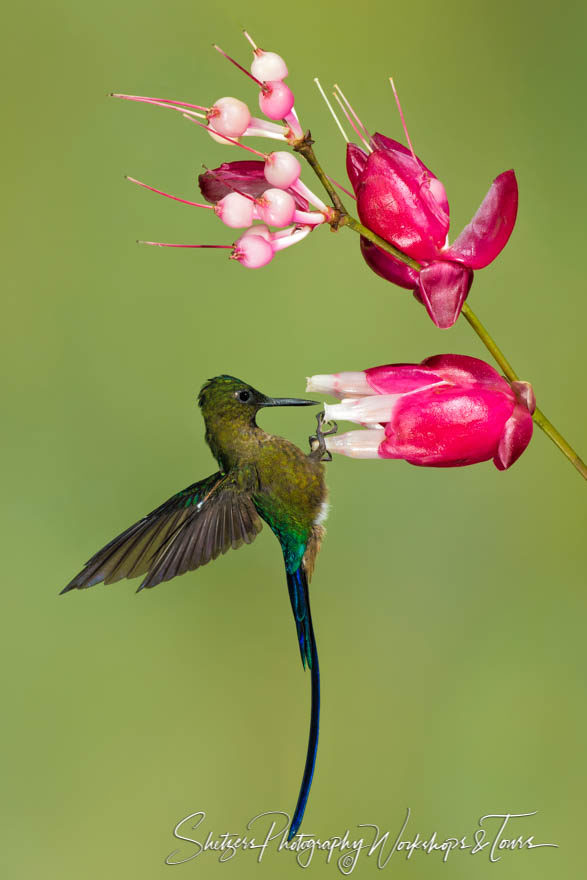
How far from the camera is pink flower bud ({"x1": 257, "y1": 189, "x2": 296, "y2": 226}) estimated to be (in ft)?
1.86

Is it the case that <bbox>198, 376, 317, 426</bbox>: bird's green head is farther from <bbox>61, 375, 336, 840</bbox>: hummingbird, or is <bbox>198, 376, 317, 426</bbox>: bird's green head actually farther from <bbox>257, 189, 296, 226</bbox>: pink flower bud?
<bbox>257, 189, 296, 226</bbox>: pink flower bud

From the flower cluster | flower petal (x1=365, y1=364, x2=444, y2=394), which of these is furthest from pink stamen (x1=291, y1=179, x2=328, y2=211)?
flower petal (x1=365, y1=364, x2=444, y2=394)

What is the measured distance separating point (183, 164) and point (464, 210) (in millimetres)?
541

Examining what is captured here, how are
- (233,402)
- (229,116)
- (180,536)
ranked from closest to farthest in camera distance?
(229,116), (180,536), (233,402)

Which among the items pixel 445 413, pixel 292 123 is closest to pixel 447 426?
pixel 445 413

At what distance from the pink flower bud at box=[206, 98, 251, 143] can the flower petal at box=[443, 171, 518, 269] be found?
16 cm

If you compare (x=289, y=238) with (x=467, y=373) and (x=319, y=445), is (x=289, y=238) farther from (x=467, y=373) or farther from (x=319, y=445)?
(x=319, y=445)

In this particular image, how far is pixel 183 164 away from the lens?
1764 mm

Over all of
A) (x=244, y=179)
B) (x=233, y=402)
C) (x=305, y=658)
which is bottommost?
(x=305, y=658)

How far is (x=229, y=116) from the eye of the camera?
550mm

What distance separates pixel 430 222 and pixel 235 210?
13cm

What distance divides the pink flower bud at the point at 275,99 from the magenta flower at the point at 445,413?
0.62 ft

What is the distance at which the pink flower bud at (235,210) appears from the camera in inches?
22.5

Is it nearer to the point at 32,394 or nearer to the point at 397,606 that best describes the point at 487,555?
the point at 397,606
